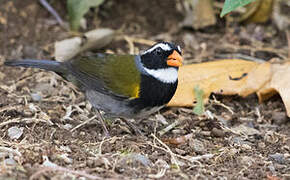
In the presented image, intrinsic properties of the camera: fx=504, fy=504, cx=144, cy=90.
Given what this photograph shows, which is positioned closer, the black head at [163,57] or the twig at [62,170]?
the twig at [62,170]

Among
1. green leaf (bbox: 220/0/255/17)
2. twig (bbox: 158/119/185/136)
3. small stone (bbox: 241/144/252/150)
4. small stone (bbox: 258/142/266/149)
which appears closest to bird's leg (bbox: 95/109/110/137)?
twig (bbox: 158/119/185/136)

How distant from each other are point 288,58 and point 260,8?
1140 mm

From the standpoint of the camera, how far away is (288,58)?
20.2 feet

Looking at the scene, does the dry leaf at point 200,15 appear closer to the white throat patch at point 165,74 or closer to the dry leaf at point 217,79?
the dry leaf at point 217,79

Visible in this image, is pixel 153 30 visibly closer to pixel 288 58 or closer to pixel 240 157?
pixel 288 58

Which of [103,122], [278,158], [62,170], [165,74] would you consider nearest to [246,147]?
[278,158]

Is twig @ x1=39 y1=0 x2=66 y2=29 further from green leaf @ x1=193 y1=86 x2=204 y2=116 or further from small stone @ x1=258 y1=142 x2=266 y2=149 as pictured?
small stone @ x1=258 y1=142 x2=266 y2=149

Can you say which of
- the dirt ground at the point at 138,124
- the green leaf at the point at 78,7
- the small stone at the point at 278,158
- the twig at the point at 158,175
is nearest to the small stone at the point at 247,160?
the dirt ground at the point at 138,124

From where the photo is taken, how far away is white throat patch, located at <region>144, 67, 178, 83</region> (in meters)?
4.54

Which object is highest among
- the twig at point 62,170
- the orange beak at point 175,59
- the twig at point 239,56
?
the orange beak at point 175,59

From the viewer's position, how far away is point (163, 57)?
15.0ft

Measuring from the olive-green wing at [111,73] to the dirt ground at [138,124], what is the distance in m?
0.43

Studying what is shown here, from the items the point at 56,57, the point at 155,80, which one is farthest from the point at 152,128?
the point at 56,57

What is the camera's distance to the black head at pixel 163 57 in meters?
4.50
